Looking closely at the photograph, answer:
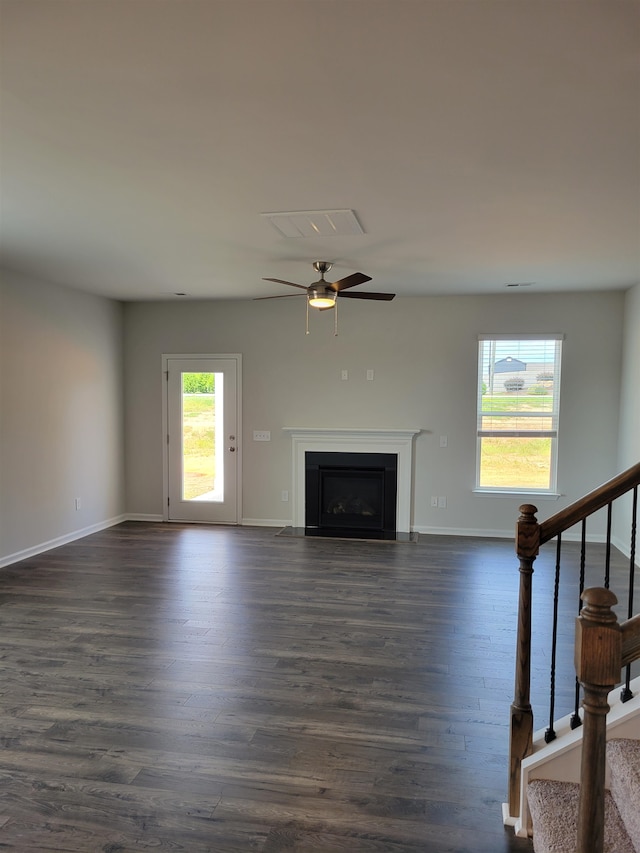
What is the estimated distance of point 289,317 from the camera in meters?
6.92

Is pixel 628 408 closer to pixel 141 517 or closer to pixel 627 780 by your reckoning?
pixel 627 780

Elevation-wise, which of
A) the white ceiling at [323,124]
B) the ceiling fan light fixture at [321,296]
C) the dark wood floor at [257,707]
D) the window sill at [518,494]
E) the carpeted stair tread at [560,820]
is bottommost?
the dark wood floor at [257,707]

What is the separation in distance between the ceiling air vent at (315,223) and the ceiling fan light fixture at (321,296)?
669 mm

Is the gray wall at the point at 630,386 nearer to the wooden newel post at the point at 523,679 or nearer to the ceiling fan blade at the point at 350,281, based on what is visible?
the ceiling fan blade at the point at 350,281

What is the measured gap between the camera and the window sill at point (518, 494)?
21.1 ft

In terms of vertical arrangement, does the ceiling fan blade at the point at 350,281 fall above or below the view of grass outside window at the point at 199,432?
above

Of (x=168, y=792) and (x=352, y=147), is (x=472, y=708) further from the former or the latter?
(x=352, y=147)

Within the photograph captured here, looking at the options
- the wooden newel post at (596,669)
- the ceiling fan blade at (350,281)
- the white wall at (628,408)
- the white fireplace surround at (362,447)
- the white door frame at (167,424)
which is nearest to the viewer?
the wooden newel post at (596,669)

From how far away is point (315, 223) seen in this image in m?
3.71

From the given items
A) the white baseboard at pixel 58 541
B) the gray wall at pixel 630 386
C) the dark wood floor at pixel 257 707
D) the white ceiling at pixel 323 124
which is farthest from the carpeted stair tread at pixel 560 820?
the white baseboard at pixel 58 541

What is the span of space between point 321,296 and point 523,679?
3.23 m

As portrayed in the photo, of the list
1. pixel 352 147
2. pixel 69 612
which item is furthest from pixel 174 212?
pixel 69 612

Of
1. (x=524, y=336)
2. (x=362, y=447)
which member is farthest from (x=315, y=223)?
(x=524, y=336)

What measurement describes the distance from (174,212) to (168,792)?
303 centimetres
